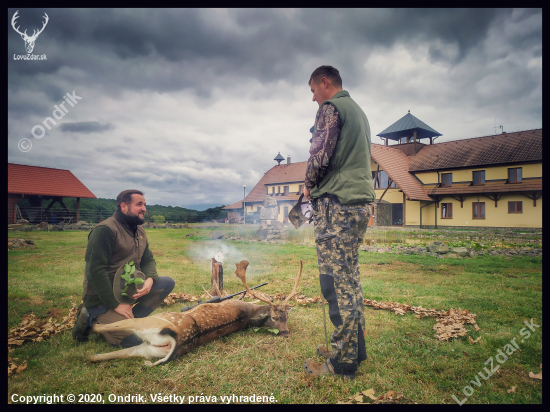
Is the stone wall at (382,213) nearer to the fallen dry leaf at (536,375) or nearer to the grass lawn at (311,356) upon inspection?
the grass lawn at (311,356)

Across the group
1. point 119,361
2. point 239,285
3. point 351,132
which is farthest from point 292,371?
point 239,285

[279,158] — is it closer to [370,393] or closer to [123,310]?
[123,310]

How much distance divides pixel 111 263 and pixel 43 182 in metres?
19.7

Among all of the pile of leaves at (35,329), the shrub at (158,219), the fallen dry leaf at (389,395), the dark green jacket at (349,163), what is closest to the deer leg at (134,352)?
the pile of leaves at (35,329)

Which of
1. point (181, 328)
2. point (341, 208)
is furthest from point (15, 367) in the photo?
point (341, 208)

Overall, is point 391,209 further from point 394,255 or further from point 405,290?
point 405,290

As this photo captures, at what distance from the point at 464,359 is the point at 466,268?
6.21m

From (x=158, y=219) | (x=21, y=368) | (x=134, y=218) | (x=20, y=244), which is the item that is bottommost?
(x=21, y=368)

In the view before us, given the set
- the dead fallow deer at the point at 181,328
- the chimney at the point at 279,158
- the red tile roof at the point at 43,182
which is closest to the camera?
the dead fallow deer at the point at 181,328

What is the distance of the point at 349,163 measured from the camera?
268 centimetres

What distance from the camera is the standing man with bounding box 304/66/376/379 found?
2639 mm

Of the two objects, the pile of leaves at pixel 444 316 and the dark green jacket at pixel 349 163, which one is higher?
the dark green jacket at pixel 349 163

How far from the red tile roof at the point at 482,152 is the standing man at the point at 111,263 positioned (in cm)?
2658

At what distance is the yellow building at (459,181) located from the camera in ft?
70.5
